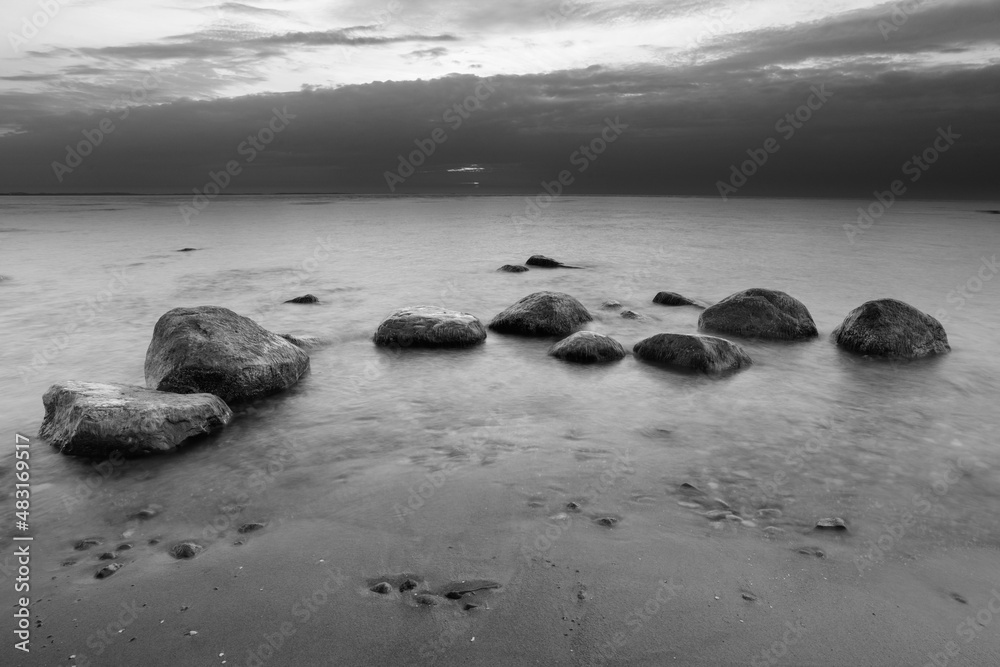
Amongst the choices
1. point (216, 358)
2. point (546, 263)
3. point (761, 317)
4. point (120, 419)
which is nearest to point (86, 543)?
point (120, 419)

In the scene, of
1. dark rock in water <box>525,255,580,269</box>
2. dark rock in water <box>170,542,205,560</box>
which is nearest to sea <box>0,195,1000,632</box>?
dark rock in water <box>170,542,205,560</box>

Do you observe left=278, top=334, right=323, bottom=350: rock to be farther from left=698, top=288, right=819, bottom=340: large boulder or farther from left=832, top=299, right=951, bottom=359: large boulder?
left=832, top=299, right=951, bottom=359: large boulder

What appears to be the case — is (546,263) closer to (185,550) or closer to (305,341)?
(305,341)

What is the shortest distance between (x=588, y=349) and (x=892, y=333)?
186 inches

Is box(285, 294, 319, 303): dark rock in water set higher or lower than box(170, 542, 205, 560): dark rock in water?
lower

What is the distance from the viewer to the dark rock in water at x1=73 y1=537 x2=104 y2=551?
13.4 feet

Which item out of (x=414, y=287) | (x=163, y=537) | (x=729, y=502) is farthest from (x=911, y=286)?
(x=163, y=537)

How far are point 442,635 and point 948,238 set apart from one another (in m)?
43.0

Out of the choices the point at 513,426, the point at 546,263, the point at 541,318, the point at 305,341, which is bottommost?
the point at 546,263

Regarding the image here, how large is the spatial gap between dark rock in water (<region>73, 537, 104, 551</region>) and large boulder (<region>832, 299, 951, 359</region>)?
9915 mm

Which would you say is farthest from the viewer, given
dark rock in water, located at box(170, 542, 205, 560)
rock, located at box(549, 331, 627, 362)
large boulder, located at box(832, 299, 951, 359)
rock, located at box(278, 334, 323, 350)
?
rock, located at box(278, 334, 323, 350)

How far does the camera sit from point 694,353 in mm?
8508

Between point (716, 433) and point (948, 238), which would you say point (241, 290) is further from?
point (948, 238)

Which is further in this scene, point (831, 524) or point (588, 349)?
point (588, 349)
